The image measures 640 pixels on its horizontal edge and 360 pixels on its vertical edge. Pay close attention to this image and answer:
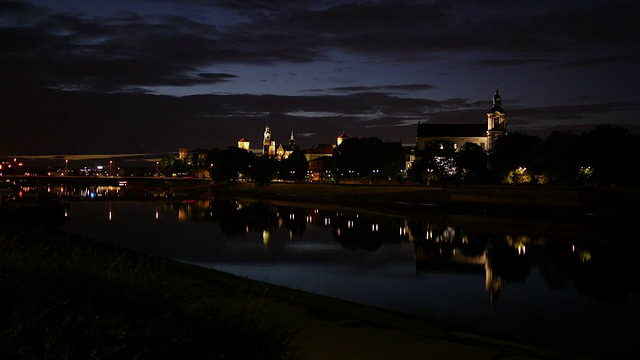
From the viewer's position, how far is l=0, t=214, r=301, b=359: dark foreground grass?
6.41m

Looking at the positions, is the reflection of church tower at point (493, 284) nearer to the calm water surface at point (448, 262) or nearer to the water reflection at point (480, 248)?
the water reflection at point (480, 248)

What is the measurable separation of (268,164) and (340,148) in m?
19.0

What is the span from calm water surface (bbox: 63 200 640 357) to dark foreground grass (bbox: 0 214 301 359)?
9733mm

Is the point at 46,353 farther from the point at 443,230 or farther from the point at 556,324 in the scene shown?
the point at 443,230

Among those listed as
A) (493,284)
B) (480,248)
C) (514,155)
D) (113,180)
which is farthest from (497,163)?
(113,180)

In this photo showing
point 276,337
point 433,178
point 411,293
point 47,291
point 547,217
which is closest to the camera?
point 47,291

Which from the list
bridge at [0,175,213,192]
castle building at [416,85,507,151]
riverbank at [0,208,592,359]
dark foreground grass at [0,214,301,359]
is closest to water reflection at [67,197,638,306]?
riverbank at [0,208,592,359]

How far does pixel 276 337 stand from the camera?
812 cm

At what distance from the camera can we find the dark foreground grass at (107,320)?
6414 millimetres

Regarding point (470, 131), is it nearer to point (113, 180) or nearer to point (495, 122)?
point (495, 122)

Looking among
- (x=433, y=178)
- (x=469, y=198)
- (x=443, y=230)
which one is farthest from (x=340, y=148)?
(x=443, y=230)

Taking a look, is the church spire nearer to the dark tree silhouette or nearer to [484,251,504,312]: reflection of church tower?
the dark tree silhouette

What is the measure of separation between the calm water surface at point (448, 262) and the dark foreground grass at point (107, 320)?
9.73 m

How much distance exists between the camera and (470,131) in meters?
174
